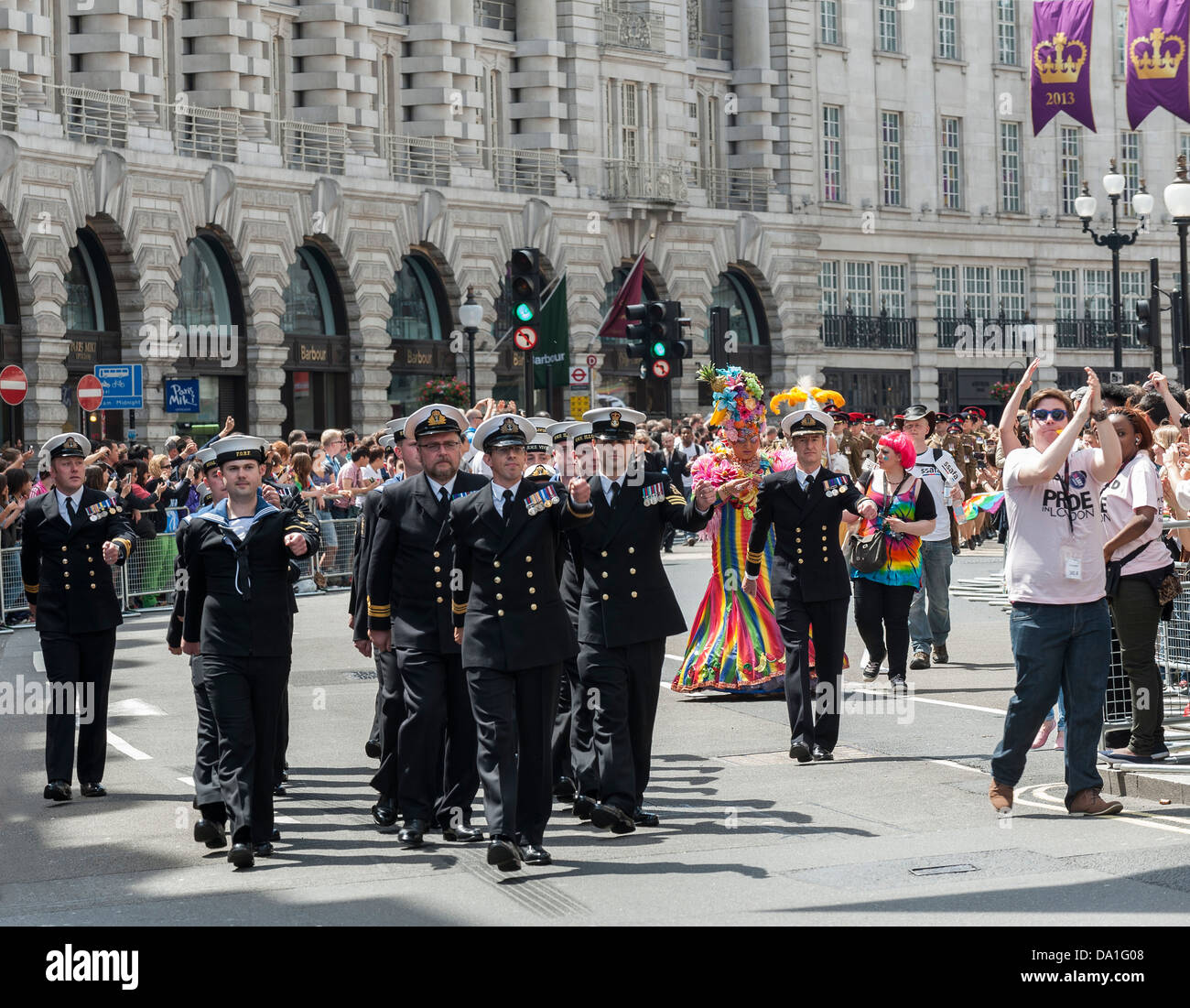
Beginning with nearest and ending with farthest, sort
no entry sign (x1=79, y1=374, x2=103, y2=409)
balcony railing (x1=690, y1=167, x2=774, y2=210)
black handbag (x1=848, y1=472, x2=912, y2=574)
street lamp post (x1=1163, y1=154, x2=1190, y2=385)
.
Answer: black handbag (x1=848, y1=472, x2=912, y2=574) < no entry sign (x1=79, y1=374, x2=103, y2=409) < street lamp post (x1=1163, y1=154, x2=1190, y2=385) < balcony railing (x1=690, y1=167, x2=774, y2=210)

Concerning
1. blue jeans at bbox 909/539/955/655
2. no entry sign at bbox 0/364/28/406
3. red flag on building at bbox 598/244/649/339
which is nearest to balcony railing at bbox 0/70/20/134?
no entry sign at bbox 0/364/28/406

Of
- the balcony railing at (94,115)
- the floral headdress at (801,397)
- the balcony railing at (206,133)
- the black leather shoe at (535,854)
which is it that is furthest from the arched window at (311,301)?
the black leather shoe at (535,854)

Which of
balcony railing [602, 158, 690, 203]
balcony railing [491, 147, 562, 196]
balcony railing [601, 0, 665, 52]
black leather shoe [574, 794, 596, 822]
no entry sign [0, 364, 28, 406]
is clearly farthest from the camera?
balcony railing [601, 0, 665, 52]

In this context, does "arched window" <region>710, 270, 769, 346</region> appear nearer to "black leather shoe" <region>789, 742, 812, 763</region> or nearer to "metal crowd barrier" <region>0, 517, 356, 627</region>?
"metal crowd barrier" <region>0, 517, 356, 627</region>

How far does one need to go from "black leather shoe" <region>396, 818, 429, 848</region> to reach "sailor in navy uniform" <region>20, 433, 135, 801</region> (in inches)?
107

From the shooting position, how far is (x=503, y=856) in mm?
9047

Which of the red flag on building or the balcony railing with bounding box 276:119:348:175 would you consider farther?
the red flag on building

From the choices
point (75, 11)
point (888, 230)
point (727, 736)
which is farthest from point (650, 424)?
point (888, 230)

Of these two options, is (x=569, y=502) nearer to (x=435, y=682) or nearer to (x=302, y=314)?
(x=435, y=682)

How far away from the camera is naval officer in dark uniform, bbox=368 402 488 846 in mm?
9984

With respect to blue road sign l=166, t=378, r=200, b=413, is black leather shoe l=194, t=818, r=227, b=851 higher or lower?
lower

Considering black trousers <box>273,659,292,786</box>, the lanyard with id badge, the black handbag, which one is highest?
the lanyard with id badge

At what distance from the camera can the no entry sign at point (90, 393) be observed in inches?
1166
